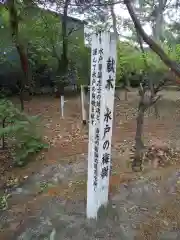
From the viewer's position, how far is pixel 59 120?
10.8 metres

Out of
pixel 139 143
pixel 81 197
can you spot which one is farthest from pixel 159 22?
pixel 81 197

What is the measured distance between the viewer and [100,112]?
13.2 feet

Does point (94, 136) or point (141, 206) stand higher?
point (94, 136)

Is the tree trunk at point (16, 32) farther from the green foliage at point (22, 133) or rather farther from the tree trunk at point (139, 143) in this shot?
the tree trunk at point (139, 143)

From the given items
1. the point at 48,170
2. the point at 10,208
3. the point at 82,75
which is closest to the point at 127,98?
the point at 82,75

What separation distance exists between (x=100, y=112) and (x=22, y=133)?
3.64m

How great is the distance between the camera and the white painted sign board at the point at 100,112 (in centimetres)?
394

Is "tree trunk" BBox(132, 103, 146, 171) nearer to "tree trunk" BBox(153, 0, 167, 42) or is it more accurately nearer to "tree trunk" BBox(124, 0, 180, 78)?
"tree trunk" BBox(124, 0, 180, 78)

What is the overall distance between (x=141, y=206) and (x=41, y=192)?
187cm

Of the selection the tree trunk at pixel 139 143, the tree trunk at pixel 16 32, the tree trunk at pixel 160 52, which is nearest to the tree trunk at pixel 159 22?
the tree trunk at pixel 139 143

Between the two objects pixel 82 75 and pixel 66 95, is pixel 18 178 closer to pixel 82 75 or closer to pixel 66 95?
pixel 82 75

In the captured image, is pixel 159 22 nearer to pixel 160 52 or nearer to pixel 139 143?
pixel 139 143

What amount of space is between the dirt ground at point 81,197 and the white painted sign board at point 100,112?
0.33 metres

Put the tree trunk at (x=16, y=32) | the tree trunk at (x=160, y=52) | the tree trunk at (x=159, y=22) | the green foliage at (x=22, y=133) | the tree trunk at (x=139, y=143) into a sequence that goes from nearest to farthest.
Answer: the tree trunk at (x=160, y=52) → the tree trunk at (x=139, y=143) → the tree trunk at (x=159, y=22) → the green foliage at (x=22, y=133) → the tree trunk at (x=16, y=32)
